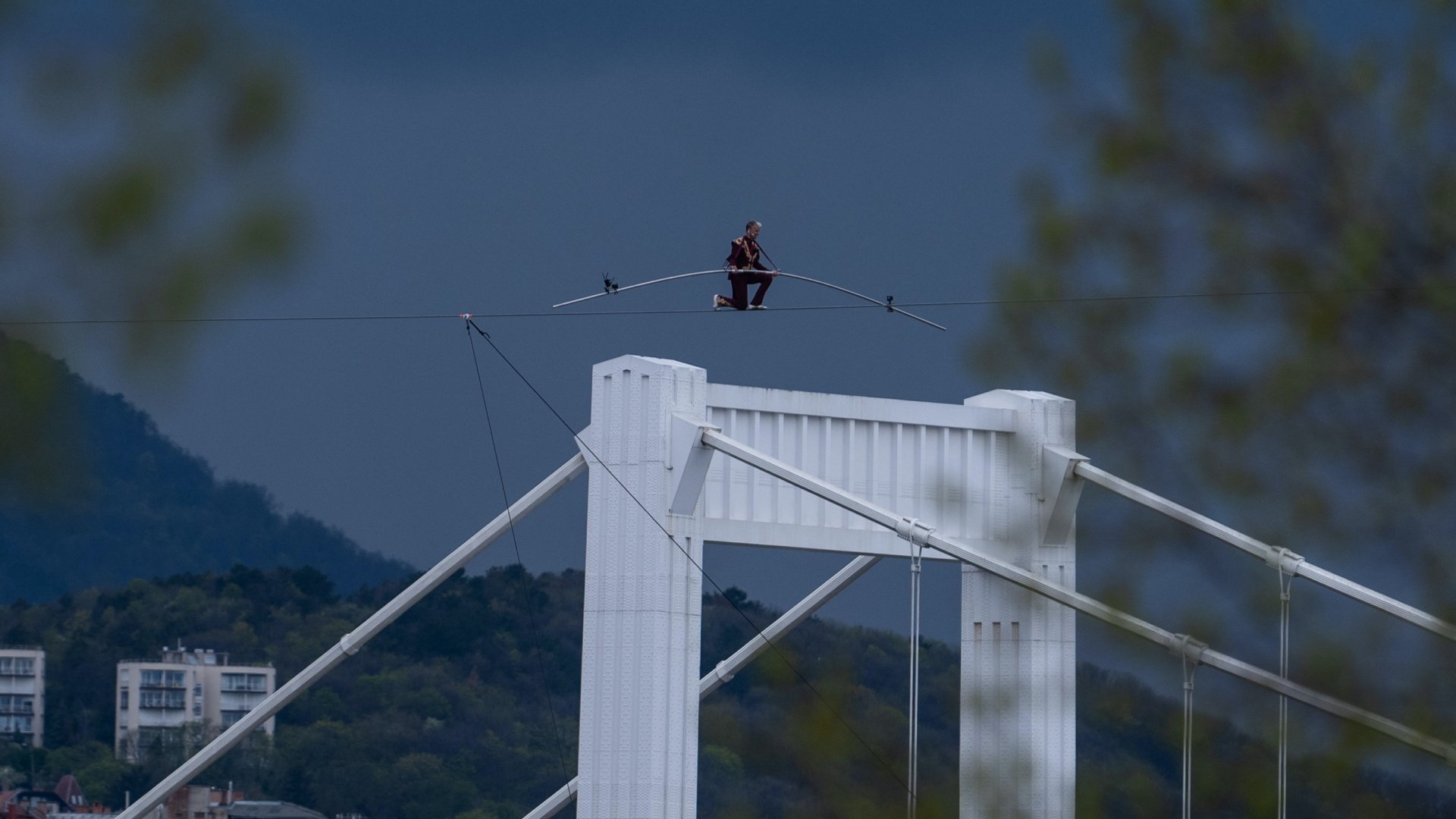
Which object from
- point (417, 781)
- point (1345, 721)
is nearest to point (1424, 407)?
point (1345, 721)

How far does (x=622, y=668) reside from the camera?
65.4ft

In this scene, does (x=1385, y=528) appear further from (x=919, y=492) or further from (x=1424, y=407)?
(x=919, y=492)

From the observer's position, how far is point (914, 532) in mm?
20266

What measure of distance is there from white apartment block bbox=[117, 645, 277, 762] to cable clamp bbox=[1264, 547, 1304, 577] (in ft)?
250

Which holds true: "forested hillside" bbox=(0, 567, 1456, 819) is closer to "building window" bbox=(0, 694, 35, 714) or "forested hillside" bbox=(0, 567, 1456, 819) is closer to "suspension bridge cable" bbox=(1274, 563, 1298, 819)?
"building window" bbox=(0, 694, 35, 714)

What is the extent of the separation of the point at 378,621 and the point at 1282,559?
16460 mm

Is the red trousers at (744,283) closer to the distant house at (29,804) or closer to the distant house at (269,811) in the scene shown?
the distant house at (269,811)

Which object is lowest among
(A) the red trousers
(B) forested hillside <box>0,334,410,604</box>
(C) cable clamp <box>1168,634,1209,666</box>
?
(C) cable clamp <box>1168,634,1209,666</box>

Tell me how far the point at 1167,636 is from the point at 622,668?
12.1 meters

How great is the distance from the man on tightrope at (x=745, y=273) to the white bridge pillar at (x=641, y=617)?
96cm

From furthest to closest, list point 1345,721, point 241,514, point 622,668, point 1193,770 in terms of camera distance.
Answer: point 241,514 < point 622,668 < point 1193,770 < point 1345,721

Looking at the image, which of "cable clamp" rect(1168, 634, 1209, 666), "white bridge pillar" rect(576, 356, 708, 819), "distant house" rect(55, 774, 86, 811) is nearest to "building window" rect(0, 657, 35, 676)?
"distant house" rect(55, 774, 86, 811)

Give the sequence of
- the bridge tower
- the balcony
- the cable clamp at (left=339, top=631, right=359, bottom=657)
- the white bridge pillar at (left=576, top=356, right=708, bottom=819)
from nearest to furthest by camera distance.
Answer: the white bridge pillar at (left=576, top=356, right=708, bottom=819)
the bridge tower
the cable clamp at (left=339, top=631, right=359, bottom=657)
the balcony

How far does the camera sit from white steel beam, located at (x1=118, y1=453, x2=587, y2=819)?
22219mm
